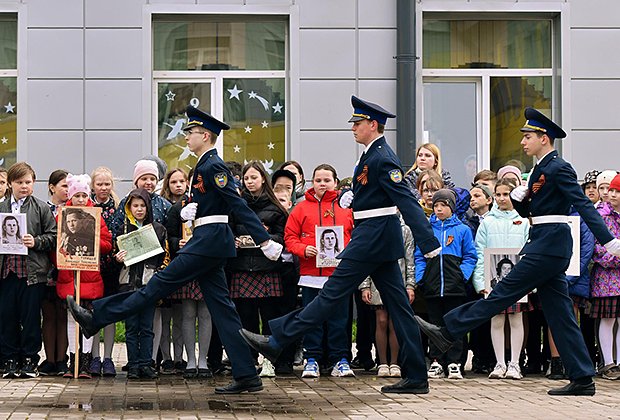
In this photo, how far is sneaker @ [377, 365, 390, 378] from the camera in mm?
11625

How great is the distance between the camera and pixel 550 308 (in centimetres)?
1011

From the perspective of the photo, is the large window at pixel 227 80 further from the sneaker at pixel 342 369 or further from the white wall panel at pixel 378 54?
the sneaker at pixel 342 369

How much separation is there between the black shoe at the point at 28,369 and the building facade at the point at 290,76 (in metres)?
4.37

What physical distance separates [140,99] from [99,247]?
15.5 ft

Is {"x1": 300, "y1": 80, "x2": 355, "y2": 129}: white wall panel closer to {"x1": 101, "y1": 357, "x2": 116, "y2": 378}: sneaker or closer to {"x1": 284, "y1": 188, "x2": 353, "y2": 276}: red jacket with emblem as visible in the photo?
{"x1": 284, "y1": 188, "x2": 353, "y2": 276}: red jacket with emblem

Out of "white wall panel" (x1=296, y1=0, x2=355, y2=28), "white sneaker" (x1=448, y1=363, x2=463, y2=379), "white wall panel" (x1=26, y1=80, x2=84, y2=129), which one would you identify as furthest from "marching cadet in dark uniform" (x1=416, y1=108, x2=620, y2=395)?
"white wall panel" (x1=26, y1=80, x2=84, y2=129)

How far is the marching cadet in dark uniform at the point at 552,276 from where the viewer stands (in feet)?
32.4

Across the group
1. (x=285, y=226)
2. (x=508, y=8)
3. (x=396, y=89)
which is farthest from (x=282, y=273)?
(x=508, y=8)

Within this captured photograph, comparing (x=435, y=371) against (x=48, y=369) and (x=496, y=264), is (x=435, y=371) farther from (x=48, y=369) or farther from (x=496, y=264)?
(x=48, y=369)

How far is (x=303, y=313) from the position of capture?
9648 millimetres

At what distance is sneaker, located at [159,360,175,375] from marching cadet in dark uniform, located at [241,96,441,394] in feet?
6.90

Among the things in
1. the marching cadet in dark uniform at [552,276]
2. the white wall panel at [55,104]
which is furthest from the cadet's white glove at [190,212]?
the white wall panel at [55,104]

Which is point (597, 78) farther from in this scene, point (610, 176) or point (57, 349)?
point (57, 349)

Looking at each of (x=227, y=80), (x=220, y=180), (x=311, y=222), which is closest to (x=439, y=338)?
(x=220, y=180)
